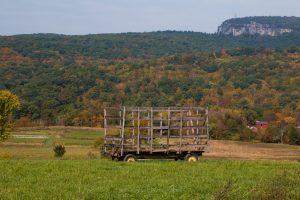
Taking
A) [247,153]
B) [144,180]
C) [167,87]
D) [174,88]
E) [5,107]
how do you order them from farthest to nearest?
[167,87] < [174,88] < [5,107] < [247,153] < [144,180]

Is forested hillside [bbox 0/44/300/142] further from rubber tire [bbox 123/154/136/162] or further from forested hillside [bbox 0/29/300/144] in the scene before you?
rubber tire [bbox 123/154/136/162]

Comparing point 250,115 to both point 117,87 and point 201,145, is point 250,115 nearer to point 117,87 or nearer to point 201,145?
point 117,87

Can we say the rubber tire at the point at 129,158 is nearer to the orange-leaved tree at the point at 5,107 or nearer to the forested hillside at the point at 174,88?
the orange-leaved tree at the point at 5,107

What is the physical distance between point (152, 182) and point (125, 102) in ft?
322

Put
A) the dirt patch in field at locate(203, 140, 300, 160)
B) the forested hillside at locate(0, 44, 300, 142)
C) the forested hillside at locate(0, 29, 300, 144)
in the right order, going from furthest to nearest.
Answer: the forested hillside at locate(0, 44, 300, 142) < the forested hillside at locate(0, 29, 300, 144) < the dirt patch in field at locate(203, 140, 300, 160)

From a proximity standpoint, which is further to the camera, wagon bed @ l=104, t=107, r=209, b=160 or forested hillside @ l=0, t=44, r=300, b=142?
forested hillside @ l=0, t=44, r=300, b=142

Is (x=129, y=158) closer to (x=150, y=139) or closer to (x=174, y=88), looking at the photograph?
(x=150, y=139)

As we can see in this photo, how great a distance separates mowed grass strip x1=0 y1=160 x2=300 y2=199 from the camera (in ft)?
49.1

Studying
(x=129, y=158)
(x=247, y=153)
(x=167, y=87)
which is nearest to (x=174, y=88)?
(x=167, y=87)

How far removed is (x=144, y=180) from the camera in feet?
59.3

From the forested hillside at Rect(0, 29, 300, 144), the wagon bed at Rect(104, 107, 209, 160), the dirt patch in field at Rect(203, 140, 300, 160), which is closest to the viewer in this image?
the wagon bed at Rect(104, 107, 209, 160)

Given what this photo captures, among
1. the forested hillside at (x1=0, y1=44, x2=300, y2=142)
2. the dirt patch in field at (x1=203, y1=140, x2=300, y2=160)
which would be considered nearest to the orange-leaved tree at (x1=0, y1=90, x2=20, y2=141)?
the dirt patch in field at (x1=203, y1=140, x2=300, y2=160)

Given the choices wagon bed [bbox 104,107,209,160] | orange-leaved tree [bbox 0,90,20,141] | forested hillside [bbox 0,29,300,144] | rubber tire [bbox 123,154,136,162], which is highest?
wagon bed [bbox 104,107,209,160]

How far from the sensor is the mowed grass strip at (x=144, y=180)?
1498cm
